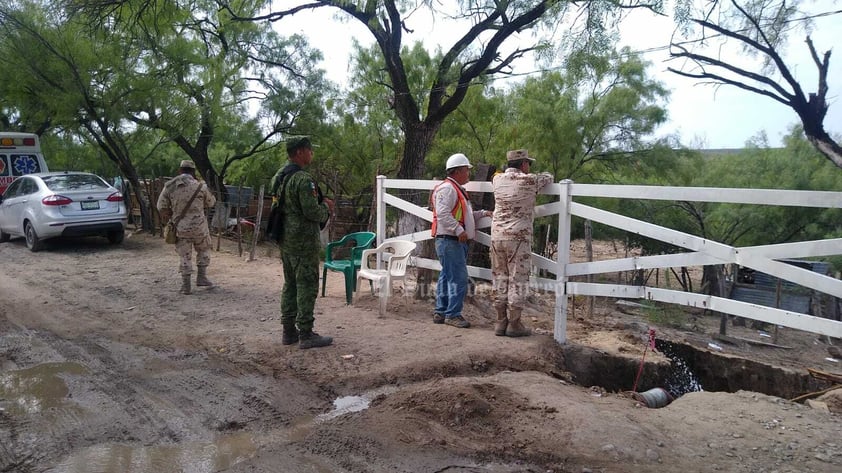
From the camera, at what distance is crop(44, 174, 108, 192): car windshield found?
12.0 m

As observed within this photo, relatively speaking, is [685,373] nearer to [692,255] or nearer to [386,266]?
[692,255]

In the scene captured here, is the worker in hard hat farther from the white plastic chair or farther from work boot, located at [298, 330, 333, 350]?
work boot, located at [298, 330, 333, 350]

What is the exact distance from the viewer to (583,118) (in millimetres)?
16016

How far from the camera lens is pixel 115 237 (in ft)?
42.3

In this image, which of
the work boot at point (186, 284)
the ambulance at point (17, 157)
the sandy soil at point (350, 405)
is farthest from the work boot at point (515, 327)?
the ambulance at point (17, 157)

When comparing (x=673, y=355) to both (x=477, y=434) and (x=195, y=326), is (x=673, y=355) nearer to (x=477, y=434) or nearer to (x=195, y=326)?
(x=477, y=434)

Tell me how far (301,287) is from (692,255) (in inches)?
132

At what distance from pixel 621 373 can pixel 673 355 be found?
0.97 meters

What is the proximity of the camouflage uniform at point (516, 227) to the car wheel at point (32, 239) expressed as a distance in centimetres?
1029

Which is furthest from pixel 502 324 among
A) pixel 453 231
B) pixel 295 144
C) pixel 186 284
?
pixel 186 284

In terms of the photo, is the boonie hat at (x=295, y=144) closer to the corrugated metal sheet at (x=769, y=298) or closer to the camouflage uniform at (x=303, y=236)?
the camouflage uniform at (x=303, y=236)

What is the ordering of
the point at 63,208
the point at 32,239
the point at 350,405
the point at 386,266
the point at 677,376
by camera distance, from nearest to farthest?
the point at 350,405 → the point at 677,376 → the point at 386,266 → the point at 63,208 → the point at 32,239

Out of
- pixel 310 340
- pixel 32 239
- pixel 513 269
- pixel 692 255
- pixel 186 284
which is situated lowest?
pixel 310 340

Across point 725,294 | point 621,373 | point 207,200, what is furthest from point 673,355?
point 207,200
